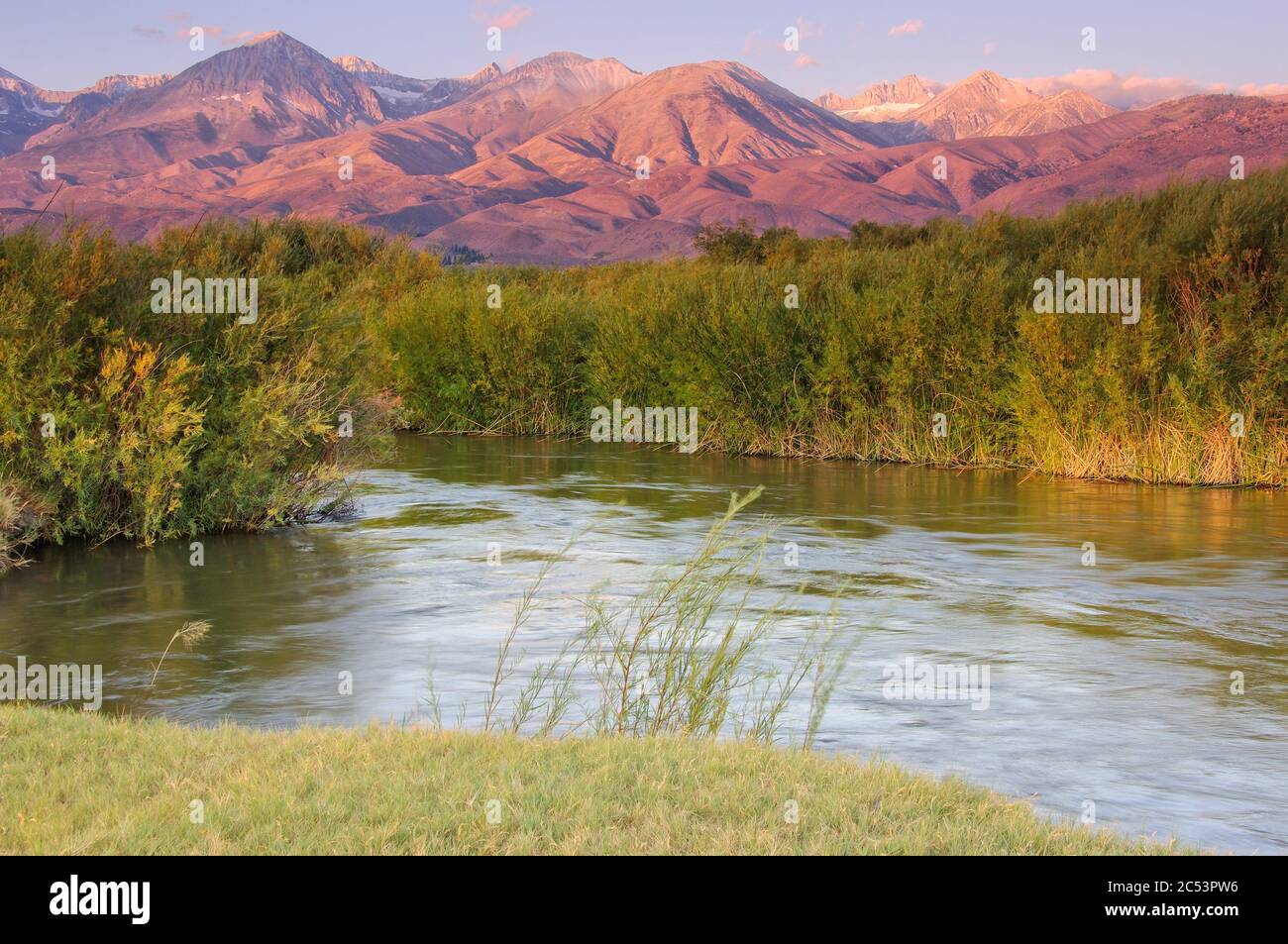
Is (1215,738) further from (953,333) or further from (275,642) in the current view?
(953,333)

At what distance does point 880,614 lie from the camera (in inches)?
472

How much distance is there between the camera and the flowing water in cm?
820

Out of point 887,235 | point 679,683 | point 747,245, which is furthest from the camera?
point 887,235

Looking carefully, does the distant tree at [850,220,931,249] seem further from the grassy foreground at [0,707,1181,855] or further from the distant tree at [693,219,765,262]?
the grassy foreground at [0,707,1181,855]

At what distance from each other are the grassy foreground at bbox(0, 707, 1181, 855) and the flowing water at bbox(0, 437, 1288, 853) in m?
1.43

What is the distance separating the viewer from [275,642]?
11156mm

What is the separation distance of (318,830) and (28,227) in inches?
505

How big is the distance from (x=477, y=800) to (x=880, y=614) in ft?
21.9

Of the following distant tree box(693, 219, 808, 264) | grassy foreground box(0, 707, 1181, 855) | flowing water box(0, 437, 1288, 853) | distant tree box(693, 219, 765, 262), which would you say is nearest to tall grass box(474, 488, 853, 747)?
flowing water box(0, 437, 1288, 853)

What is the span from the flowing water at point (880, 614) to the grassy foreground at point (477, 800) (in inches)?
56.2

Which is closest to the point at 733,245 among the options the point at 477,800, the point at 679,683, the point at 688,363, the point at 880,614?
the point at 688,363

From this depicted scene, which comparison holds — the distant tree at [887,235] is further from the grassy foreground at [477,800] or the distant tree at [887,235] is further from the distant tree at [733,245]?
the grassy foreground at [477,800]

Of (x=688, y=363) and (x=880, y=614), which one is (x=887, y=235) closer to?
(x=688, y=363)
